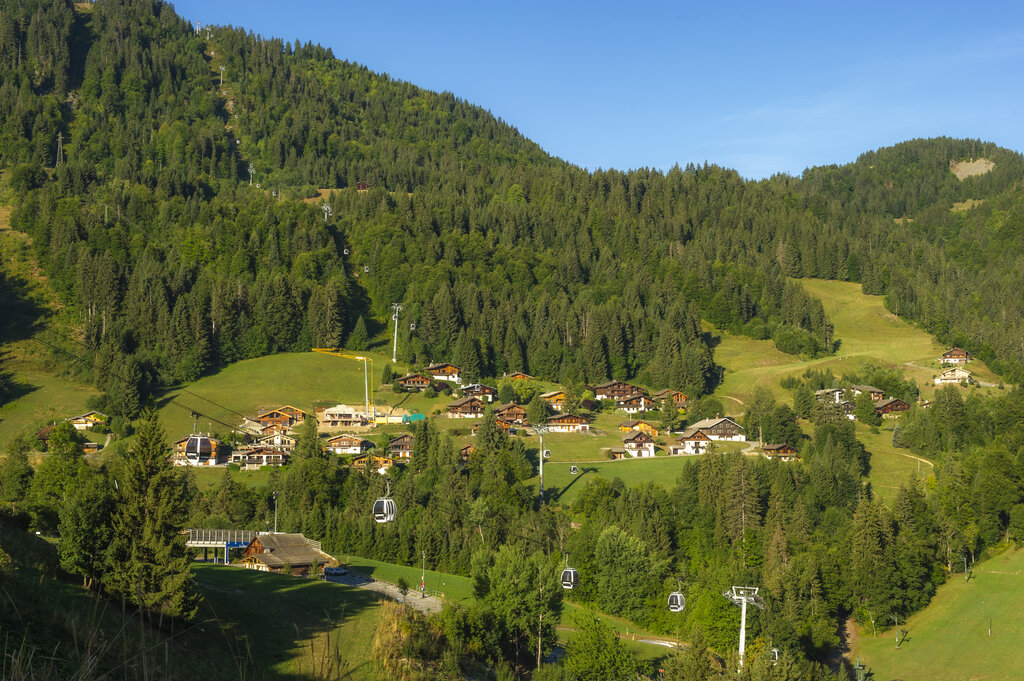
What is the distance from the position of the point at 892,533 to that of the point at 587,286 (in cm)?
8750

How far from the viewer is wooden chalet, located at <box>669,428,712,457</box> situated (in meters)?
87.4

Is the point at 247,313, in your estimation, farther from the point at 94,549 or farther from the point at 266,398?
the point at 94,549

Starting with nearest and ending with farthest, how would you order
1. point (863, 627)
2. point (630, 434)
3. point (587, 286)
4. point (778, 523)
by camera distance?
point (863, 627), point (778, 523), point (630, 434), point (587, 286)

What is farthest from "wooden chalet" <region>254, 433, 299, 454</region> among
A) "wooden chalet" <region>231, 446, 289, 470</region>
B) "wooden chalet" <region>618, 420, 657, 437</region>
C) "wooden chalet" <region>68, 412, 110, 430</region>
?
"wooden chalet" <region>618, 420, 657, 437</region>

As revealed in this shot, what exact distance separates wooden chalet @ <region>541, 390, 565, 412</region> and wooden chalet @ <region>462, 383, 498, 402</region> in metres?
6.73

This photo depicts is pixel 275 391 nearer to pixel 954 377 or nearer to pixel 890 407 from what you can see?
pixel 890 407

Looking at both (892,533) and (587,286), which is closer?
(892,533)

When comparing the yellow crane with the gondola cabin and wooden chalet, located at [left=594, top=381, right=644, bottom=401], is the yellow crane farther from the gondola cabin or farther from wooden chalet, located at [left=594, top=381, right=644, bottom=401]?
the gondola cabin

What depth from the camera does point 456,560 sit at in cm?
5947

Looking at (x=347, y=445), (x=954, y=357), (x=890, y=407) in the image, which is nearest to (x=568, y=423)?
(x=347, y=445)

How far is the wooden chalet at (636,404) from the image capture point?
347 ft

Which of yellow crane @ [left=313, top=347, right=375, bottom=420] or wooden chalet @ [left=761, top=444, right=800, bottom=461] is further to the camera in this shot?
yellow crane @ [left=313, top=347, right=375, bottom=420]

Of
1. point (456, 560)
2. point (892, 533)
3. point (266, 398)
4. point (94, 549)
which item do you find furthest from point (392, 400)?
point (94, 549)

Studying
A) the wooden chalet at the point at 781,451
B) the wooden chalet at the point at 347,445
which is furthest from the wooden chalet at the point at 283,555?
the wooden chalet at the point at 781,451
